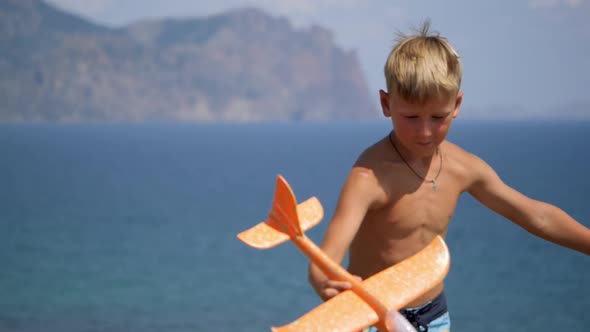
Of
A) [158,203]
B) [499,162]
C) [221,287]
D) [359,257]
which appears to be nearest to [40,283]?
[221,287]

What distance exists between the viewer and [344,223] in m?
2.71

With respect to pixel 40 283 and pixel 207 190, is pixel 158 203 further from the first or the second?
pixel 40 283

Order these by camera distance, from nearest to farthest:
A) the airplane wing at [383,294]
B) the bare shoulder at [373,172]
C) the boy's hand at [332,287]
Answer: the airplane wing at [383,294] → the boy's hand at [332,287] → the bare shoulder at [373,172]

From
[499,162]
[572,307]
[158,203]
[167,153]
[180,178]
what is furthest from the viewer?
[167,153]

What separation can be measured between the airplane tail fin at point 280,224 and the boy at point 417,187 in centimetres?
13

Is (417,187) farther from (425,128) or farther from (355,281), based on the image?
(355,281)

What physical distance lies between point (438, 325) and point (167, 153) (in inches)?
4270

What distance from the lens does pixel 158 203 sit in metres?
55.1

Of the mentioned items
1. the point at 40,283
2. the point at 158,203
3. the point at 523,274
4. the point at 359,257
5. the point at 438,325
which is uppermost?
the point at 158,203

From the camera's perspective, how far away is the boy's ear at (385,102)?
9.55 feet

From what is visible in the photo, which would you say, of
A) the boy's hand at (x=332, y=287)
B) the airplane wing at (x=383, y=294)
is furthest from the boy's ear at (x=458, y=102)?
the boy's hand at (x=332, y=287)

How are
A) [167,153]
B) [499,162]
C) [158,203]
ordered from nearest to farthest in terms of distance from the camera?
[158,203] < [499,162] < [167,153]

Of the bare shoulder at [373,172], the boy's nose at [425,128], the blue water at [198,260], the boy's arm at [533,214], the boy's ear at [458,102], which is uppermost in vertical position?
the blue water at [198,260]

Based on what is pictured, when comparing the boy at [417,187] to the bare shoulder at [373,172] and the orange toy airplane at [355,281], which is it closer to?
the bare shoulder at [373,172]
